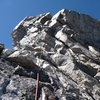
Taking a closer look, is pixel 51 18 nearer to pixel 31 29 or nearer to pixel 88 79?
pixel 31 29

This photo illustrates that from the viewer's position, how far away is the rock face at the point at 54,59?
59.7 feet

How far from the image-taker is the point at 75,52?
30703 millimetres

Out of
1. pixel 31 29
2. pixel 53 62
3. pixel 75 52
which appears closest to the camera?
pixel 53 62

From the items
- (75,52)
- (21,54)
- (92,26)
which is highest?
(92,26)

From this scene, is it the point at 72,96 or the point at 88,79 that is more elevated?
the point at 88,79

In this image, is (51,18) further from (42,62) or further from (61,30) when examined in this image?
(42,62)

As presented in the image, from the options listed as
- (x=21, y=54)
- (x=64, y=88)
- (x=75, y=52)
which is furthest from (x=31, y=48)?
(x=64, y=88)

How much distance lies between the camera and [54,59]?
2734 cm

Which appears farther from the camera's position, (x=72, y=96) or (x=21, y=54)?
(x=21, y=54)

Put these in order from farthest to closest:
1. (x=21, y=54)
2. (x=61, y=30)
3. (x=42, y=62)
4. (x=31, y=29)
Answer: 1. (x=31, y=29)
2. (x=61, y=30)
3. (x=42, y=62)
4. (x=21, y=54)

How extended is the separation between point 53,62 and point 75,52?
4.76 meters

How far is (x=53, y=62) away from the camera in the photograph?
2694 centimetres

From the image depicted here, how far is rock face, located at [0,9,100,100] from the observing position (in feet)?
59.7

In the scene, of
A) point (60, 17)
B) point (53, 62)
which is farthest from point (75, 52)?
point (60, 17)
